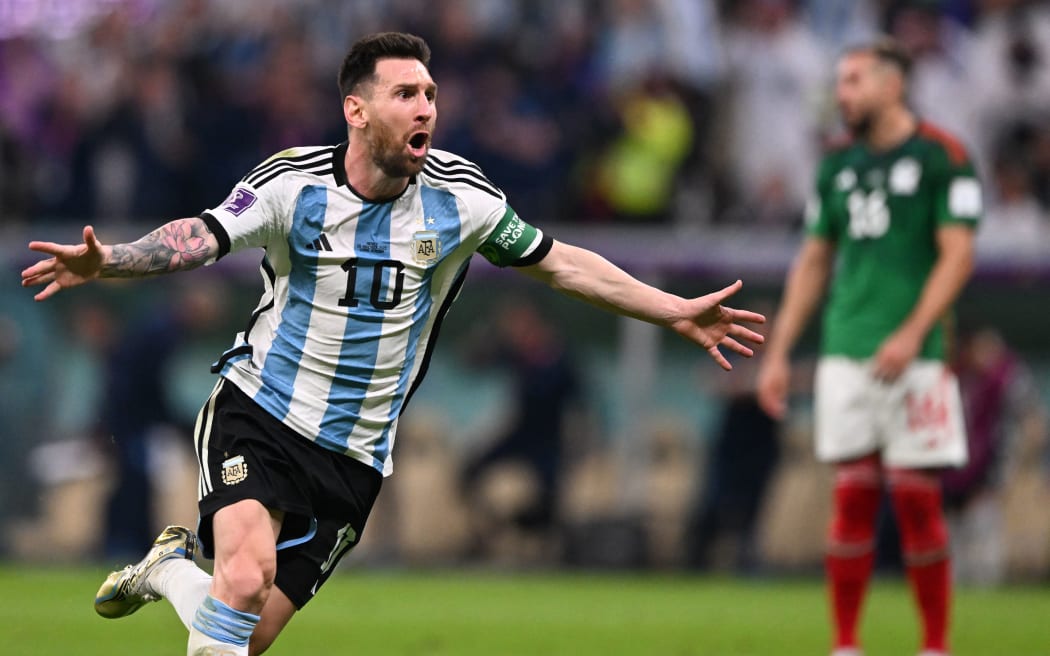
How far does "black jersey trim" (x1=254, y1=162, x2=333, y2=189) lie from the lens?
5.72 m

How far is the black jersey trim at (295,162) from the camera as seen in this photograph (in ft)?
18.9

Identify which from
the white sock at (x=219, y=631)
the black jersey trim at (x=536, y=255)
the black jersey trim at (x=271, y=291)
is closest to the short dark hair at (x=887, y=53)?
the black jersey trim at (x=536, y=255)

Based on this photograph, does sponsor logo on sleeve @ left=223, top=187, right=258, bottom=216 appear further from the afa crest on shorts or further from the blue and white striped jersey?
the afa crest on shorts

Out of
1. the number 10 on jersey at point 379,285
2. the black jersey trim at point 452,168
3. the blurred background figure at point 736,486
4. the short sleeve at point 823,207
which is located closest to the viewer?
the number 10 on jersey at point 379,285

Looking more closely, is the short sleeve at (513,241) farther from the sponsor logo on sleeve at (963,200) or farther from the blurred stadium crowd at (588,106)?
the blurred stadium crowd at (588,106)

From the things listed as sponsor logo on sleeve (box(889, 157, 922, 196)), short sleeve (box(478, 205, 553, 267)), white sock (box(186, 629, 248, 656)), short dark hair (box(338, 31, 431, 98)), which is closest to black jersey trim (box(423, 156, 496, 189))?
short sleeve (box(478, 205, 553, 267))

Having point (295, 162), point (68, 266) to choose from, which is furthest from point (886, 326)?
point (68, 266)

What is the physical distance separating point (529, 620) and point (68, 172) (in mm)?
6973

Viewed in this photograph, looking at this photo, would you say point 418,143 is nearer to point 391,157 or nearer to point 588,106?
point 391,157

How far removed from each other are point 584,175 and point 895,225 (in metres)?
6.41

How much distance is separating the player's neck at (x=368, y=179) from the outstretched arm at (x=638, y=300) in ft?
1.92

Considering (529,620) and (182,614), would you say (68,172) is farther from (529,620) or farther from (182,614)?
(182,614)

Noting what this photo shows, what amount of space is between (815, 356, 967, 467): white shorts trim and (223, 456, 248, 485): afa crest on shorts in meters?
3.63

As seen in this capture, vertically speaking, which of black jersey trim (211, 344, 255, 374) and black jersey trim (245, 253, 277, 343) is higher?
black jersey trim (245, 253, 277, 343)
